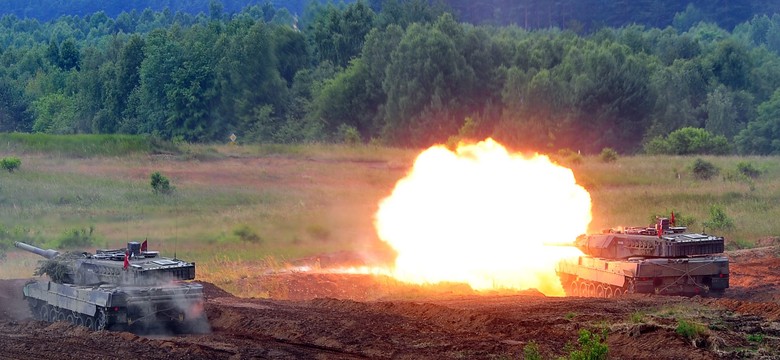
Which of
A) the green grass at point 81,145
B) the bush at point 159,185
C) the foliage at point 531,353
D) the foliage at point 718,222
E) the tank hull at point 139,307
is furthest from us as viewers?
the green grass at point 81,145

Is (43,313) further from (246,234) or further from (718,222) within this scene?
(718,222)

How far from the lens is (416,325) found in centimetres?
2453

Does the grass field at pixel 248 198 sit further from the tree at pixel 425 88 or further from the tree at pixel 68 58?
the tree at pixel 68 58

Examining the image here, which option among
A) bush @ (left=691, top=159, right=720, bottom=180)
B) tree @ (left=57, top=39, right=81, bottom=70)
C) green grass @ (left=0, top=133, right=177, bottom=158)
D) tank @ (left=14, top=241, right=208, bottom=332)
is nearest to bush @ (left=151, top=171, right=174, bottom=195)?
green grass @ (left=0, top=133, right=177, bottom=158)

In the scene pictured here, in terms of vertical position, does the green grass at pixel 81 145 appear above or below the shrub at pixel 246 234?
above

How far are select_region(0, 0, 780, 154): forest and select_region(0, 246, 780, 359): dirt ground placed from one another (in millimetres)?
49569

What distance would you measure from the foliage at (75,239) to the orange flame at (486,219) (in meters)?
10.7

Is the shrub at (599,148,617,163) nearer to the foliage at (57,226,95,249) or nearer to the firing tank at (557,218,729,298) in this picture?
the foliage at (57,226,95,249)

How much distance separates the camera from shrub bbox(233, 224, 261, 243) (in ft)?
132

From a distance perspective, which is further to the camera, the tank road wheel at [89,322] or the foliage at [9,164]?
the foliage at [9,164]

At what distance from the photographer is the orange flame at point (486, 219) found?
112 feet

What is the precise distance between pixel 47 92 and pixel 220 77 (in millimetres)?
19599

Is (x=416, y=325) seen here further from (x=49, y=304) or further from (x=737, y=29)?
(x=737, y=29)

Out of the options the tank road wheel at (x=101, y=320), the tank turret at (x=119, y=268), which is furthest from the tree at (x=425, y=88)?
the tank road wheel at (x=101, y=320)
